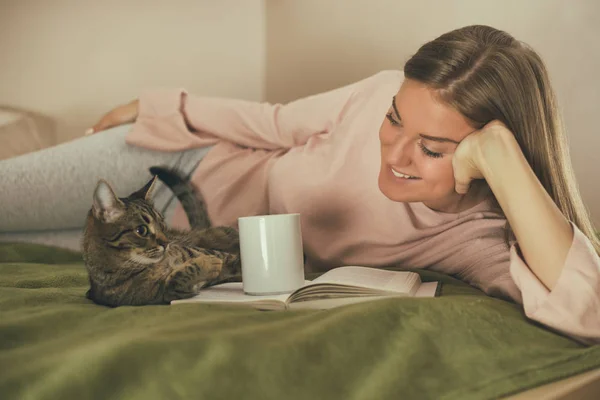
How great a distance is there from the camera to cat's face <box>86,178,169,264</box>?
1.02 meters

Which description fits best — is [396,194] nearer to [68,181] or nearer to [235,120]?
[235,120]

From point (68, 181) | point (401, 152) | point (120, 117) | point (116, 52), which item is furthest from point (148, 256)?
point (116, 52)

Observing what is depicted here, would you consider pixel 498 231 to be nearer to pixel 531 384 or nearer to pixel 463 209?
pixel 463 209

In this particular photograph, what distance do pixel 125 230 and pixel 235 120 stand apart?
0.76m

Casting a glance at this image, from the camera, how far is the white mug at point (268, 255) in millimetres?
1081

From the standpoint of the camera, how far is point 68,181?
1.63 m

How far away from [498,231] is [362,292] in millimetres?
426

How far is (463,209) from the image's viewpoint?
1342mm

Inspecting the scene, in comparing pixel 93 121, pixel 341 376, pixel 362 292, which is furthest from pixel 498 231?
pixel 93 121

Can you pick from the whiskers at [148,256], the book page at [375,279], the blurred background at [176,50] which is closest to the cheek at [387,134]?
the book page at [375,279]

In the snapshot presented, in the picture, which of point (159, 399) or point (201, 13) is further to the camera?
point (201, 13)

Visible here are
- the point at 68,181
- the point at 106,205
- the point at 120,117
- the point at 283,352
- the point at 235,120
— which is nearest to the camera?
the point at 283,352

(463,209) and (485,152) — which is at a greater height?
(485,152)

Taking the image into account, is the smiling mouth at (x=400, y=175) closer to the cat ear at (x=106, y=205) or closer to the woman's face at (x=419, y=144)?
the woman's face at (x=419, y=144)
